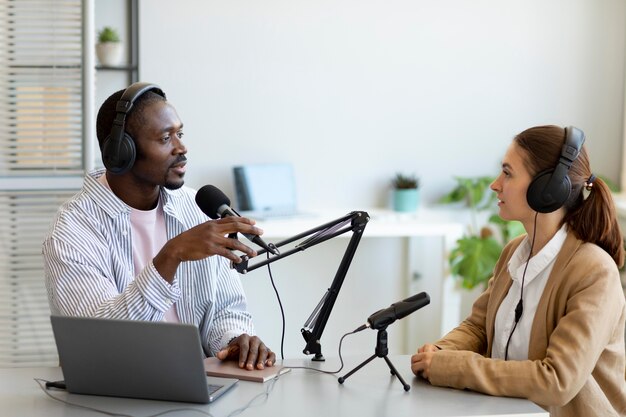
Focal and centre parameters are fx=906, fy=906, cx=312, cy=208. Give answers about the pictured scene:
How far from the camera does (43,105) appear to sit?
3.46 m

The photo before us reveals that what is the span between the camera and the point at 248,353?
210cm

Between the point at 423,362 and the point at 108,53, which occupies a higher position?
the point at 108,53

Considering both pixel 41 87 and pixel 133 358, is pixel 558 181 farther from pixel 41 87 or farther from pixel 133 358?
pixel 41 87

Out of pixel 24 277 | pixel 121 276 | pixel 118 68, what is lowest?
pixel 24 277

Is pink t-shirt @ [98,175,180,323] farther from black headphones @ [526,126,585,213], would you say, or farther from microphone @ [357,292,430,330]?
black headphones @ [526,126,585,213]

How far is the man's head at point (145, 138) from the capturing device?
2266mm

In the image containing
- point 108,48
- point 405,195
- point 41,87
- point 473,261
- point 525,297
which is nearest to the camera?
point 525,297

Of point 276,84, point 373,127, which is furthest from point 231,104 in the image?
point 373,127

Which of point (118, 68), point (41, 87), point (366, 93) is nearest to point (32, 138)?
point (41, 87)

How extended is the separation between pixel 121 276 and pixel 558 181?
42.8 inches

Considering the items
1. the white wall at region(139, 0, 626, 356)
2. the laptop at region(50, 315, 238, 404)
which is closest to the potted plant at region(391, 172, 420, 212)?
the white wall at region(139, 0, 626, 356)

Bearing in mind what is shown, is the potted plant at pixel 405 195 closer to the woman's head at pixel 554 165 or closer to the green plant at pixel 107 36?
the green plant at pixel 107 36

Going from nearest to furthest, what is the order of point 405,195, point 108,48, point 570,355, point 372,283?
point 570,355 < point 108,48 < point 405,195 < point 372,283

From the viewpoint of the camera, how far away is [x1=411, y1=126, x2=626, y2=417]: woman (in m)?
1.92
